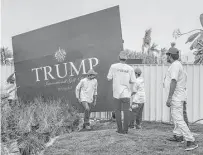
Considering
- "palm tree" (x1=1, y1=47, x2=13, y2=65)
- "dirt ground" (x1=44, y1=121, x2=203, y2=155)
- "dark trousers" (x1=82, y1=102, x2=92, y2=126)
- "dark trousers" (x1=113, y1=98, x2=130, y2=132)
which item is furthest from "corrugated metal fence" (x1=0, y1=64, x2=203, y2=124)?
"palm tree" (x1=1, y1=47, x2=13, y2=65)

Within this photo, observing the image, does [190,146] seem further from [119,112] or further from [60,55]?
[60,55]

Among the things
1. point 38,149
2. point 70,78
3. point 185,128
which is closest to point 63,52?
point 70,78

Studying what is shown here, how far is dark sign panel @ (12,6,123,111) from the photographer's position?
10.5 m

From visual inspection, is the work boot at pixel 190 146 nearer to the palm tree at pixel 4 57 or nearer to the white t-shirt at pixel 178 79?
the white t-shirt at pixel 178 79

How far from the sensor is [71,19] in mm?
11055

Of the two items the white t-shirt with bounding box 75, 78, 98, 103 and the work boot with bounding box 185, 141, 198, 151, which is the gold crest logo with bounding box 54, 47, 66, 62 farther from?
the work boot with bounding box 185, 141, 198, 151

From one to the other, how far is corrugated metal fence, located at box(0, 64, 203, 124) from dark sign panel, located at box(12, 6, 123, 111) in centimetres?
157

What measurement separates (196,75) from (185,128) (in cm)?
553

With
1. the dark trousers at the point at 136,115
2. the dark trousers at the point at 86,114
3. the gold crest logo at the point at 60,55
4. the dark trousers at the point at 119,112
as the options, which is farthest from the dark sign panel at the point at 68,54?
the dark trousers at the point at 119,112

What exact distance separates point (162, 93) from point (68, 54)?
3.35 meters

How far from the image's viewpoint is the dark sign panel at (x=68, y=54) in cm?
1046

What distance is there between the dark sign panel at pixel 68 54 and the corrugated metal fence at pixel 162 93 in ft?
5.14

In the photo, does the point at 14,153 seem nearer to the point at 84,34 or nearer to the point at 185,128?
the point at 185,128

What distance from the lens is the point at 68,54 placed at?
11.2m
